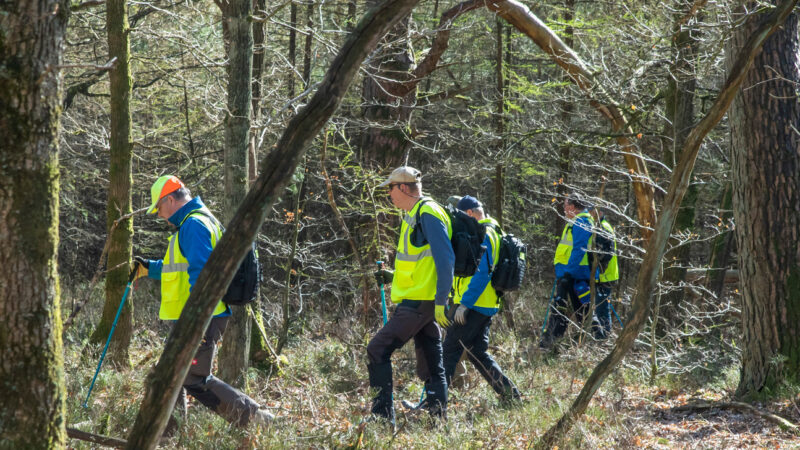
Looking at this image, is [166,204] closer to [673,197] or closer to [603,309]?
[673,197]

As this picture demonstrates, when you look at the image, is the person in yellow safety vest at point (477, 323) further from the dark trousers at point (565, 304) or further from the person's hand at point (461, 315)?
the dark trousers at point (565, 304)

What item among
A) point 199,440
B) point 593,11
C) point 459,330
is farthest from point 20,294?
point 593,11

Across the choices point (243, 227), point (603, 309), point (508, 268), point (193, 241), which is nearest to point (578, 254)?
point (603, 309)

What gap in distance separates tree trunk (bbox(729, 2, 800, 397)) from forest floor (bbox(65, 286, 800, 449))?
1.55 feet

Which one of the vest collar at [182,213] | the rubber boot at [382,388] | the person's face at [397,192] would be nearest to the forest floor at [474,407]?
the rubber boot at [382,388]

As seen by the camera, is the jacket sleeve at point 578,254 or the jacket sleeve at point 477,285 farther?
the jacket sleeve at point 578,254

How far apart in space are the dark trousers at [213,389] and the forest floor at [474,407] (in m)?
0.15

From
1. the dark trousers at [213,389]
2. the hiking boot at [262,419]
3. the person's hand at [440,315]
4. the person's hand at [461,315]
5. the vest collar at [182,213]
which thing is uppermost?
the vest collar at [182,213]

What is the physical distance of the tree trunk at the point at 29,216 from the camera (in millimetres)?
2627

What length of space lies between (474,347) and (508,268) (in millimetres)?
831

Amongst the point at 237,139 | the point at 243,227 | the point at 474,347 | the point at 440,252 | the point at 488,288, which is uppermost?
the point at 237,139

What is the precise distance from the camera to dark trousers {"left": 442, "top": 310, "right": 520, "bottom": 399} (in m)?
6.45

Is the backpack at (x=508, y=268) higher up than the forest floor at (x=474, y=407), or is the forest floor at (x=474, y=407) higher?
the backpack at (x=508, y=268)

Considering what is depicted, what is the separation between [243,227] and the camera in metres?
2.70
